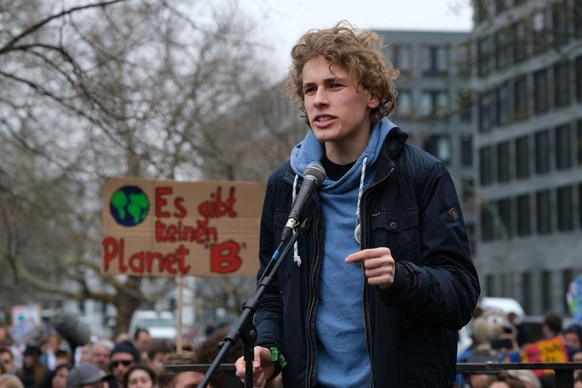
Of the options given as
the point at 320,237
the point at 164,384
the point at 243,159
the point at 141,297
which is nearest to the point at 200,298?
the point at 141,297

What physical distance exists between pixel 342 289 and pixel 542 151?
6416 centimetres

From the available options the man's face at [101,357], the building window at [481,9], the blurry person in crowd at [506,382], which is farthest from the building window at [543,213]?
the blurry person in crowd at [506,382]

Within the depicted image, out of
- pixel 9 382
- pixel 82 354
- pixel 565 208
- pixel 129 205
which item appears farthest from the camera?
pixel 565 208

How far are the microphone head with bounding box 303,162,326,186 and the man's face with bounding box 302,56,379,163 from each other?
9 centimetres

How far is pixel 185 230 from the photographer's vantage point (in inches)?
525

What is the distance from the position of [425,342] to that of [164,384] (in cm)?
472

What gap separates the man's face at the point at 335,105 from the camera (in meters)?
4.78

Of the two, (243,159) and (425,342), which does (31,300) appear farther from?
(425,342)

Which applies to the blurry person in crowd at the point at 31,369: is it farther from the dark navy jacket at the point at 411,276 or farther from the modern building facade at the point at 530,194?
the modern building facade at the point at 530,194

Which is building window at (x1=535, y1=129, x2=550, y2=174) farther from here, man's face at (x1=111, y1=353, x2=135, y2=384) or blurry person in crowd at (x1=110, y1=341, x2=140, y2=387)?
man's face at (x1=111, y1=353, x2=135, y2=384)

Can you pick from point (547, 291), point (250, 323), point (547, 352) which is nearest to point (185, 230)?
point (547, 352)

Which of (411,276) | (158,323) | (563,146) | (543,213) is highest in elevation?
(563,146)

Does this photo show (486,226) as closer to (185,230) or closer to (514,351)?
(514,351)

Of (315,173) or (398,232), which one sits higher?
(315,173)
